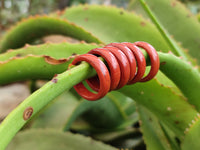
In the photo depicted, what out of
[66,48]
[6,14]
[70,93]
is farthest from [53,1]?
[66,48]

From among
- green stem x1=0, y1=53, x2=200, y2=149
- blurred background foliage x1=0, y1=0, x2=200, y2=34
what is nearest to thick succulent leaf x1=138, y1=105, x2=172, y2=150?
green stem x1=0, y1=53, x2=200, y2=149

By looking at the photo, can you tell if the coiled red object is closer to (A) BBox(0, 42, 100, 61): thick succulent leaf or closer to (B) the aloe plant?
(B) the aloe plant

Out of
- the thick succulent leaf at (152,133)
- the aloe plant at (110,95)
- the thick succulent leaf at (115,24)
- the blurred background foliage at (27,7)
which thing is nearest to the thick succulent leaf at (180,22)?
the aloe plant at (110,95)

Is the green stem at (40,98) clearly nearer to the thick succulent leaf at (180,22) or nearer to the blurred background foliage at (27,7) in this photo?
the thick succulent leaf at (180,22)

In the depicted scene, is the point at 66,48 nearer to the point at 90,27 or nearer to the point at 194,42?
the point at 90,27

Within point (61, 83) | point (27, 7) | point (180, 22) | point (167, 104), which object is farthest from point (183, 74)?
point (27, 7)

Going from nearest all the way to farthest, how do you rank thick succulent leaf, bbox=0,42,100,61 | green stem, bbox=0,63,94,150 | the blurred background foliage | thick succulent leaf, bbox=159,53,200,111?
1. green stem, bbox=0,63,94,150
2. thick succulent leaf, bbox=159,53,200,111
3. thick succulent leaf, bbox=0,42,100,61
4. the blurred background foliage

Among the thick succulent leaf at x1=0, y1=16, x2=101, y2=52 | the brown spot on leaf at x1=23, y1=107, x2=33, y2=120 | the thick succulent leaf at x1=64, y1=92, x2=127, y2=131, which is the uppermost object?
the brown spot on leaf at x1=23, y1=107, x2=33, y2=120
